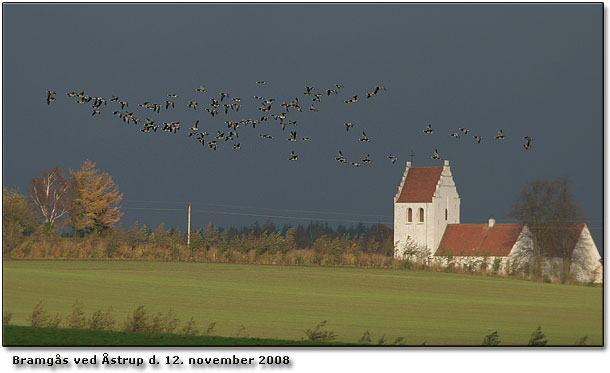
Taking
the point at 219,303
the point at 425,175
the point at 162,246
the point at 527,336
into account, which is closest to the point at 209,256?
the point at 162,246

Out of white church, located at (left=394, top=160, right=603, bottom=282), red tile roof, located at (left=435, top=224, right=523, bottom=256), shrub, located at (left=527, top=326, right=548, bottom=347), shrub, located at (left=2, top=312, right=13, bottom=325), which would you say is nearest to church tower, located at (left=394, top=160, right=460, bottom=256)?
white church, located at (left=394, top=160, right=603, bottom=282)

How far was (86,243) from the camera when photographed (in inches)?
2165

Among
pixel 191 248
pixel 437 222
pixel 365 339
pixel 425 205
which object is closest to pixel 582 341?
pixel 365 339

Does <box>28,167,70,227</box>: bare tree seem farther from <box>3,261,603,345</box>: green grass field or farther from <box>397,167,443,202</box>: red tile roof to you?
<box>397,167,443,202</box>: red tile roof

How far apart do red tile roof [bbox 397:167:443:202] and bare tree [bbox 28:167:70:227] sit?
126 feet

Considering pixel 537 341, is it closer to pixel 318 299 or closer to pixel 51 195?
pixel 318 299

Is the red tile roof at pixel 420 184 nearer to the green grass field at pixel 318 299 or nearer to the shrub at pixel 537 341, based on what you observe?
the green grass field at pixel 318 299

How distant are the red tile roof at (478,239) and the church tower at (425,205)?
121 cm

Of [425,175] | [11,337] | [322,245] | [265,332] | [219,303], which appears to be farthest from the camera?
[425,175]

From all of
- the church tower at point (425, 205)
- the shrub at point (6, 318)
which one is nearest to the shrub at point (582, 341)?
the shrub at point (6, 318)

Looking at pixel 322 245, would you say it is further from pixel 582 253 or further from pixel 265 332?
pixel 265 332

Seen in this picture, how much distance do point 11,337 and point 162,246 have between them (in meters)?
29.4

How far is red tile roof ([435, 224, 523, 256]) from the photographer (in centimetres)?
7906

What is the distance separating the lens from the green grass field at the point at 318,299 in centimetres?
3253
